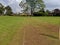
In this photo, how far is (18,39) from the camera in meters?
15.1

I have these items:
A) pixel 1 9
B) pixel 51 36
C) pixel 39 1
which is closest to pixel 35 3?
pixel 39 1

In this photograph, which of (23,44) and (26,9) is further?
(26,9)

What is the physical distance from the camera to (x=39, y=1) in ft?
320

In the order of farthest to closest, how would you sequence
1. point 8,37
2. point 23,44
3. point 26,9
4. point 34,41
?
point 26,9 < point 8,37 < point 34,41 < point 23,44

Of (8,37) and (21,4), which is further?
(21,4)

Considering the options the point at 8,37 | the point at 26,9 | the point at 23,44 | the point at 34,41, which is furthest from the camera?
the point at 26,9

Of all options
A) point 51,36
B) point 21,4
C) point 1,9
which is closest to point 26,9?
point 21,4

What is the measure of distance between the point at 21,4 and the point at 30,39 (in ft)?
266

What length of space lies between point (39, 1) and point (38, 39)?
3267 inches

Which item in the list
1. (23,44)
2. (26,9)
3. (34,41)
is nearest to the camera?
(23,44)

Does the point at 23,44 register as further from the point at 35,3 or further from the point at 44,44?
the point at 35,3

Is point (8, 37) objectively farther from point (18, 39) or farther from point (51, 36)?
point (51, 36)

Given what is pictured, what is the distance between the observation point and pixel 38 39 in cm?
1527

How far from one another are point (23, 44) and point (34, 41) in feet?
4.11
